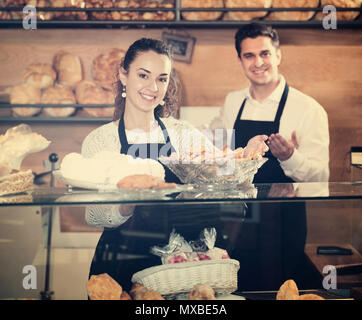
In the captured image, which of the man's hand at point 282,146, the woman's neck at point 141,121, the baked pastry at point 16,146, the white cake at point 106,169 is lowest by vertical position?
the white cake at point 106,169

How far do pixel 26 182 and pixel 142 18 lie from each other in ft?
3.59

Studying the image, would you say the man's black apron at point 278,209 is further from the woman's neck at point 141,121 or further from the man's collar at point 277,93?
the woman's neck at point 141,121

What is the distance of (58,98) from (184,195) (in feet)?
3.77

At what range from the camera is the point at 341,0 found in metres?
1.96

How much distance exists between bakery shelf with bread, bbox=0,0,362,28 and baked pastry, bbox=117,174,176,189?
105 cm

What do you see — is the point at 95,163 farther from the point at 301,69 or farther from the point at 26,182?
the point at 301,69

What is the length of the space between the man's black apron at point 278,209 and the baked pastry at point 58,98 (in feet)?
2.58

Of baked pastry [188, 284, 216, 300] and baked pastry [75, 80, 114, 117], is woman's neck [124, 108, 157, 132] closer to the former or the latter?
baked pastry [75, 80, 114, 117]

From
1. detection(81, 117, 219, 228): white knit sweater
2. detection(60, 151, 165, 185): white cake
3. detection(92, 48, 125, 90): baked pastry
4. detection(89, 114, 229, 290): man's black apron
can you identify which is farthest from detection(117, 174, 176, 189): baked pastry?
detection(92, 48, 125, 90): baked pastry

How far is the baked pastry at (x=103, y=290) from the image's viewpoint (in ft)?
3.56

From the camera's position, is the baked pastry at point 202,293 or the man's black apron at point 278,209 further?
the man's black apron at point 278,209

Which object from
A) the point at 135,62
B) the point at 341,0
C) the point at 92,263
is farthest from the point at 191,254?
the point at 341,0

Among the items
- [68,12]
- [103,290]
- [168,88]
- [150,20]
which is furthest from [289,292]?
[68,12]

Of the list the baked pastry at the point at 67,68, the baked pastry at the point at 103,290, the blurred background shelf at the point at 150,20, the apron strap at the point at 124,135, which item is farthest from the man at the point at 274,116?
the baked pastry at the point at 103,290
